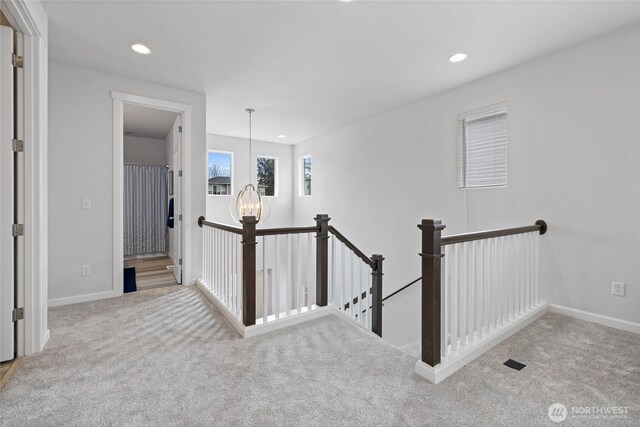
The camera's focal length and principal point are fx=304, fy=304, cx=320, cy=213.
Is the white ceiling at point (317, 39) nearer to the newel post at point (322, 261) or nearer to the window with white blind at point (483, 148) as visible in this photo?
the window with white blind at point (483, 148)

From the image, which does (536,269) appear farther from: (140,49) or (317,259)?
(140,49)

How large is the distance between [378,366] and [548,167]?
259cm

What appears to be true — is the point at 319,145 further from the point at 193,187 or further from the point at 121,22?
the point at 121,22

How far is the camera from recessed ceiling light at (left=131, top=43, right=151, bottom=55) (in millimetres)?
2844

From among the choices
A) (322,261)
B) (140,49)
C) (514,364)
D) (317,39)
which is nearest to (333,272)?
(322,261)

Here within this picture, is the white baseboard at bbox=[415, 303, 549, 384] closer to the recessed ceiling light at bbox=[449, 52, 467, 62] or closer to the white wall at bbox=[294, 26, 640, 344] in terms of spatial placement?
the white wall at bbox=[294, 26, 640, 344]

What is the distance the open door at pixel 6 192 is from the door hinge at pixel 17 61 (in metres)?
0.02

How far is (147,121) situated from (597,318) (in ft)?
20.8

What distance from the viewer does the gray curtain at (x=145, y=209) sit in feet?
19.3

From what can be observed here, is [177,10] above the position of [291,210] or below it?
above

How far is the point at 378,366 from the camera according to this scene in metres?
2.03

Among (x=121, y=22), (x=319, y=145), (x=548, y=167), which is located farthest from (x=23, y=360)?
(x=319, y=145)

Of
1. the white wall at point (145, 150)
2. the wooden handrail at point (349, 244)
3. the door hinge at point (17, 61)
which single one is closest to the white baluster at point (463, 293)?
the wooden handrail at point (349, 244)

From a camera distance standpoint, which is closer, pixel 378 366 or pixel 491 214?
pixel 378 366
